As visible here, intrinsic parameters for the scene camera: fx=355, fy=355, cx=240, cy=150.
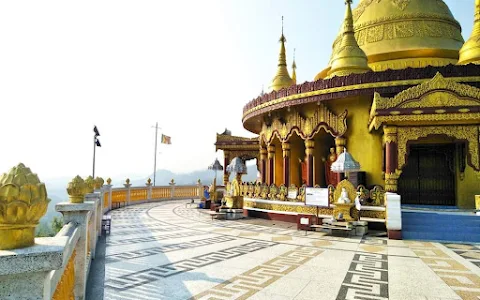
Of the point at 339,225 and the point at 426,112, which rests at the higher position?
the point at 426,112

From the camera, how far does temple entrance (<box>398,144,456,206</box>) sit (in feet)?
50.0

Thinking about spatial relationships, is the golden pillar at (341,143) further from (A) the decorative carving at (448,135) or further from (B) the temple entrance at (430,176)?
(A) the decorative carving at (448,135)

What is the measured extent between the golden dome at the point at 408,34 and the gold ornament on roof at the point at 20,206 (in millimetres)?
17978

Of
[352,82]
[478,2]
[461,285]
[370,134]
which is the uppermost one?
[478,2]

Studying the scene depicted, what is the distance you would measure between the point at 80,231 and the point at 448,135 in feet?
37.9

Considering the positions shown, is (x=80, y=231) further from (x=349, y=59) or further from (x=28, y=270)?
(x=349, y=59)

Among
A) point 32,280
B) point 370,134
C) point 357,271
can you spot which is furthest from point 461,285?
point 370,134

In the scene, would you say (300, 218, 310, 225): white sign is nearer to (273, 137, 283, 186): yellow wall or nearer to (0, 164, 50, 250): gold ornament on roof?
(273, 137, 283, 186): yellow wall

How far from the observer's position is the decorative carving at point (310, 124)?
15.5 metres

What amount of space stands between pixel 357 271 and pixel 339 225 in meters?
4.86

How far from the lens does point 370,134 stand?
14.8 metres

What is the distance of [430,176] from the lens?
15672mm

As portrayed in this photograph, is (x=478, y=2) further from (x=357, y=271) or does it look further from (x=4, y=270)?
(x=4, y=270)

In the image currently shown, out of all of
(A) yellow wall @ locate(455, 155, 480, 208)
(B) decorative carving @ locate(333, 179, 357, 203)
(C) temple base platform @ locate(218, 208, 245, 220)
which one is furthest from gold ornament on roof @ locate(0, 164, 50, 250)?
(A) yellow wall @ locate(455, 155, 480, 208)
